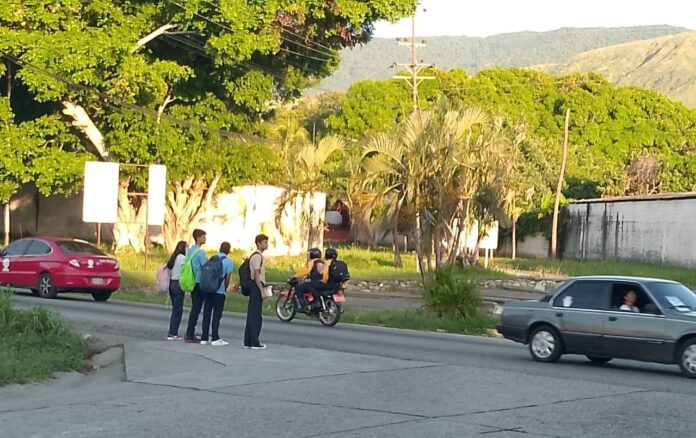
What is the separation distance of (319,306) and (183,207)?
24808mm

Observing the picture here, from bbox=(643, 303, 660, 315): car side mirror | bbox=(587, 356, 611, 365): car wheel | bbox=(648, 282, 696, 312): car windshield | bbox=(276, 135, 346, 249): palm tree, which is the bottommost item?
bbox=(587, 356, 611, 365): car wheel

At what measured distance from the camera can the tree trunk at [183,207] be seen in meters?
46.4

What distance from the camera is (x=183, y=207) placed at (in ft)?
154

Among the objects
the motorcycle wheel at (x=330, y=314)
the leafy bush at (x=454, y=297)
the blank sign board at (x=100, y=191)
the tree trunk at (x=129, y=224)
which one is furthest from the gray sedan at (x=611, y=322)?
the tree trunk at (x=129, y=224)

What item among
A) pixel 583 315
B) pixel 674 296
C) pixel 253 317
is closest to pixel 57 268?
pixel 253 317

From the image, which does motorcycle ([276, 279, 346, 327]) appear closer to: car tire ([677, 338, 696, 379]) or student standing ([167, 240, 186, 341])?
student standing ([167, 240, 186, 341])

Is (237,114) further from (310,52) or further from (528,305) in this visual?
(528,305)

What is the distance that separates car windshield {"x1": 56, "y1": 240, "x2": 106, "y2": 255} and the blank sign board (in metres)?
7.31

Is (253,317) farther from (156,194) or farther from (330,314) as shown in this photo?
(156,194)

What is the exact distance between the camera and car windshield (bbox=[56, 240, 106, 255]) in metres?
27.6

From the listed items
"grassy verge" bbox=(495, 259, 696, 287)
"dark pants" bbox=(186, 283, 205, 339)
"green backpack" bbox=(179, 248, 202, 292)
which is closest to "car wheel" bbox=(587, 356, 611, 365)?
"dark pants" bbox=(186, 283, 205, 339)

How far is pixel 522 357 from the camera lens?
17.5 metres

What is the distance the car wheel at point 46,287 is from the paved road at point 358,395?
29.6ft

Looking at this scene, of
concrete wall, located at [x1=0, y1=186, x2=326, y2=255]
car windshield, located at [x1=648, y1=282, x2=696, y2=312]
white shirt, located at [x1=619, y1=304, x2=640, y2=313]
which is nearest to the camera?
car windshield, located at [x1=648, y1=282, x2=696, y2=312]
